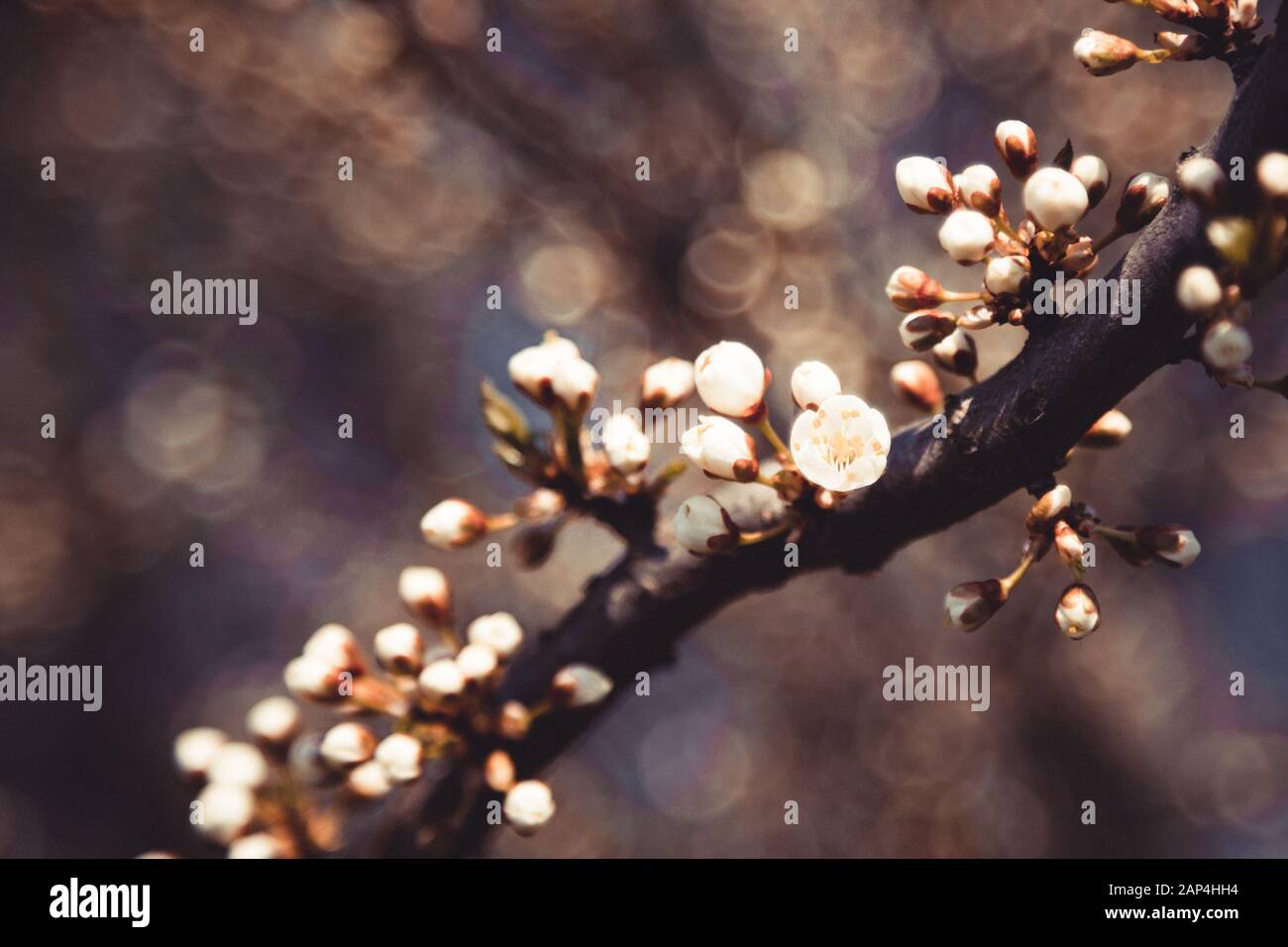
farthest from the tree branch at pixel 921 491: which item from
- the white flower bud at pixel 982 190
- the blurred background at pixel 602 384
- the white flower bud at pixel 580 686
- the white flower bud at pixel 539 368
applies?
the blurred background at pixel 602 384

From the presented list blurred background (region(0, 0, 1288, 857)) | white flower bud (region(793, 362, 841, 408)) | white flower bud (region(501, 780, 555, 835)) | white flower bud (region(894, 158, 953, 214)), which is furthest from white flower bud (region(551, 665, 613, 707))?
blurred background (region(0, 0, 1288, 857))

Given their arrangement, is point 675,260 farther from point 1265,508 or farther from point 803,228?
point 1265,508

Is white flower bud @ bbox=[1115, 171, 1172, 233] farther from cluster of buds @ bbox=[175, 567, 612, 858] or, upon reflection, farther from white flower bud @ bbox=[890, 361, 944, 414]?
cluster of buds @ bbox=[175, 567, 612, 858]

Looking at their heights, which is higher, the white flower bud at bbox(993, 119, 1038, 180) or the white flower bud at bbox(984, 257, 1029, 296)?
the white flower bud at bbox(993, 119, 1038, 180)

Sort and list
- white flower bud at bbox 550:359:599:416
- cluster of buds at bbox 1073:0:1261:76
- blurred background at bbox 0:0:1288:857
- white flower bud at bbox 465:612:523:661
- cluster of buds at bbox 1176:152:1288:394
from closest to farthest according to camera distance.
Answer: cluster of buds at bbox 1176:152:1288:394 < cluster of buds at bbox 1073:0:1261:76 < white flower bud at bbox 550:359:599:416 < white flower bud at bbox 465:612:523:661 < blurred background at bbox 0:0:1288:857

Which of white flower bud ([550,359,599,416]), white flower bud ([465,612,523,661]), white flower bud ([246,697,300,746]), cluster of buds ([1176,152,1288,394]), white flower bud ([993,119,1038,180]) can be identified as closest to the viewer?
cluster of buds ([1176,152,1288,394])

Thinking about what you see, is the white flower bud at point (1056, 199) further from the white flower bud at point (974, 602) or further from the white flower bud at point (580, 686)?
the white flower bud at point (580, 686)
